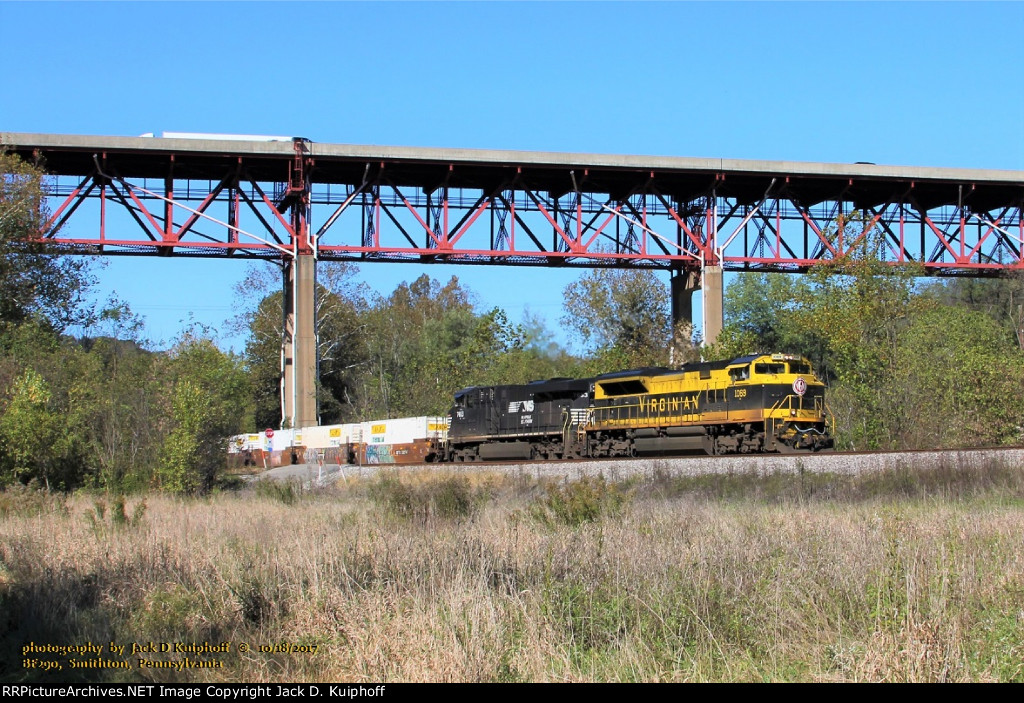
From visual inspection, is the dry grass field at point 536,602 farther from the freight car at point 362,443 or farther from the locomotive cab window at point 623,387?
the freight car at point 362,443

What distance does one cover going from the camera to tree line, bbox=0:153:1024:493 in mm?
28359

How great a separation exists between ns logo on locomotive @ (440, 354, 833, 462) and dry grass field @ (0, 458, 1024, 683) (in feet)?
40.9

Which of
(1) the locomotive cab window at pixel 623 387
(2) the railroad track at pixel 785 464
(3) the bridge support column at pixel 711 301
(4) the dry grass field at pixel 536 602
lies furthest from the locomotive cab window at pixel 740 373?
(3) the bridge support column at pixel 711 301

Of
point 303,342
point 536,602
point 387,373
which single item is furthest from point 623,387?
point 387,373

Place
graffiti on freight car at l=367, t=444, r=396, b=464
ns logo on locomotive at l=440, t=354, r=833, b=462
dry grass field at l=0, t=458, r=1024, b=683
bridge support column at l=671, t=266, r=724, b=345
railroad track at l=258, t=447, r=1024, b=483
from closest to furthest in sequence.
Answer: dry grass field at l=0, t=458, r=1024, b=683 → railroad track at l=258, t=447, r=1024, b=483 → ns logo on locomotive at l=440, t=354, r=833, b=462 → graffiti on freight car at l=367, t=444, r=396, b=464 → bridge support column at l=671, t=266, r=724, b=345

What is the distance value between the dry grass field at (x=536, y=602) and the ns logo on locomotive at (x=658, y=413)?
40.9ft

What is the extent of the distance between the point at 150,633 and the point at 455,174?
35.2m

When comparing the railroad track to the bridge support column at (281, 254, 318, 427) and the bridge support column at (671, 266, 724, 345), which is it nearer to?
the bridge support column at (281, 254, 318, 427)

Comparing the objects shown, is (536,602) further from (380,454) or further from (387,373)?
(387,373)

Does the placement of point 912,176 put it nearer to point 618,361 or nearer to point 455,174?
point 618,361

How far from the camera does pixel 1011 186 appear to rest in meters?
44.8

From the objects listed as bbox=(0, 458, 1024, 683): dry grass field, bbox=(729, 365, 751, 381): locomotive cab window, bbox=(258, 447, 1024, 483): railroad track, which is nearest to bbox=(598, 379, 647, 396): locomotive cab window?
bbox=(729, 365, 751, 381): locomotive cab window

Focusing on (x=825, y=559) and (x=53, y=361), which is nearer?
(x=825, y=559)

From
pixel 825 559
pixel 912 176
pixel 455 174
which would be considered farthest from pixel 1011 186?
pixel 825 559
